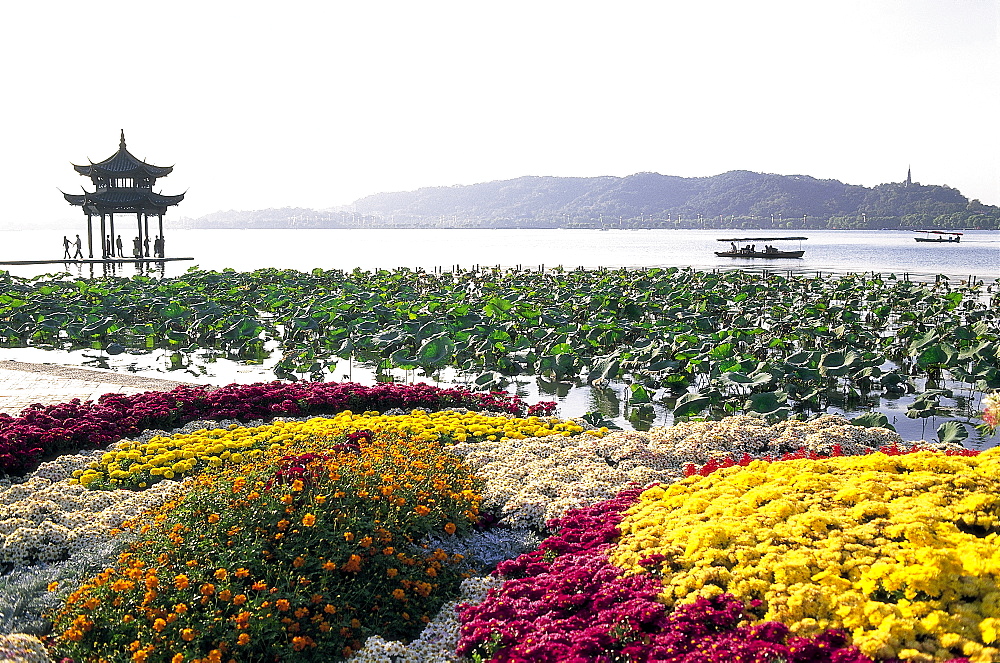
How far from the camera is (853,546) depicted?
15.6 feet

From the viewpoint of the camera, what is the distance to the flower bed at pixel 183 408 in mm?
8962

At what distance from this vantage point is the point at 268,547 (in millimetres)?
5289

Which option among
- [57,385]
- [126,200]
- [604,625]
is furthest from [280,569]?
[126,200]

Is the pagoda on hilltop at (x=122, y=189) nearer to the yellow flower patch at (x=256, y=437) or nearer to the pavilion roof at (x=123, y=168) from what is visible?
the pavilion roof at (x=123, y=168)

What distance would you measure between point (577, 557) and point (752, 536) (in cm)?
118

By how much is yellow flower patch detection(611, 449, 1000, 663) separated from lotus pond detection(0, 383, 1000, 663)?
0.05 ft

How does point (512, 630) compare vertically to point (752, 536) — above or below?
below

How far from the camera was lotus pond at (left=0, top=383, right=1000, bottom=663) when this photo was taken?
14.1 feet

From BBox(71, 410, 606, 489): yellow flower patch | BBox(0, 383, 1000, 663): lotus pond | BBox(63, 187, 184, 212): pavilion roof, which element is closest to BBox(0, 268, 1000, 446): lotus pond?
BBox(71, 410, 606, 489): yellow flower patch

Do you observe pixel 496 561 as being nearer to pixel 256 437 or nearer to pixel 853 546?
pixel 853 546

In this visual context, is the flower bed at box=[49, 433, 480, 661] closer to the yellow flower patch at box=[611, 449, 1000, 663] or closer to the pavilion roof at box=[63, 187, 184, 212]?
the yellow flower patch at box=[611, 449, 1000, 663]

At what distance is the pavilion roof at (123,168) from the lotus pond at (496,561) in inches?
1496

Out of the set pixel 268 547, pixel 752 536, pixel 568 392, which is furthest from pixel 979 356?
pixel 268 547

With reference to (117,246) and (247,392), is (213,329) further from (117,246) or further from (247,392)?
(117,246)
